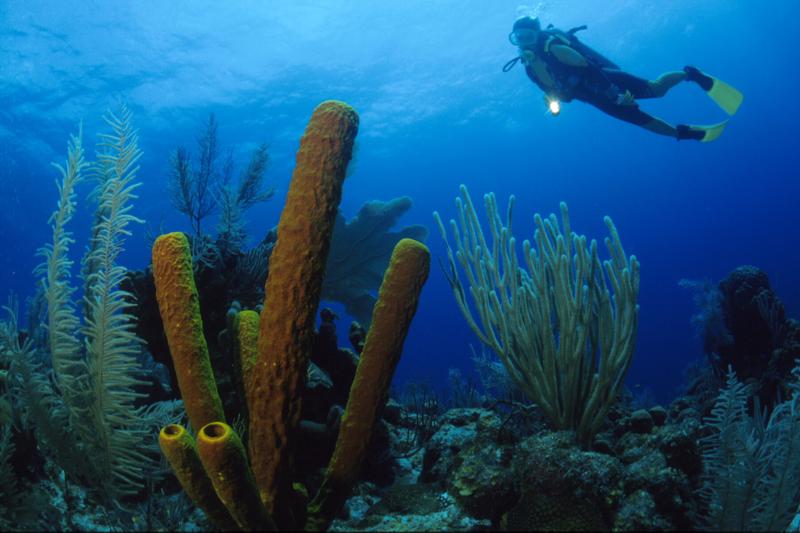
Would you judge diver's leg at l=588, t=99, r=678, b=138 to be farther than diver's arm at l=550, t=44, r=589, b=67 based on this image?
Yes

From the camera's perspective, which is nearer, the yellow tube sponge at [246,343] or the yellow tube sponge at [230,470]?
the yellow tube sponge at [230,470]

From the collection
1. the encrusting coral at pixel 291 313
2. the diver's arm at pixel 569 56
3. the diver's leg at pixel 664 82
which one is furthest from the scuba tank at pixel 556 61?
the encrusting coral at pixel 291 313

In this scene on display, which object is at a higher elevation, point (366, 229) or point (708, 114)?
point (708, 114)

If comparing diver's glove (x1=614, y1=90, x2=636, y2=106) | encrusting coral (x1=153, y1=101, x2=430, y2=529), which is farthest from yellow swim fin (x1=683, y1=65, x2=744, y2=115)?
encrusting coral (x1=153, y1=101, x2=430, y2=529)

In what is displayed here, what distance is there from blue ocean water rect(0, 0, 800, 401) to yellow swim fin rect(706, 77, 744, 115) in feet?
12.1

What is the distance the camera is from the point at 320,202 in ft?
6.13

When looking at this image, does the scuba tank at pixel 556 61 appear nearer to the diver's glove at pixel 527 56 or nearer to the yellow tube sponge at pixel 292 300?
the diver's glove at pixel 527 56

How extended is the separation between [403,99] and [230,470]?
3032cm

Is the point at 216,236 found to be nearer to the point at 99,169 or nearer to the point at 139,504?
the point at 99,169

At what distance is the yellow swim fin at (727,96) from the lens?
8984 millimetres

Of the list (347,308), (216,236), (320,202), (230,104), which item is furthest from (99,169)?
(230,104)

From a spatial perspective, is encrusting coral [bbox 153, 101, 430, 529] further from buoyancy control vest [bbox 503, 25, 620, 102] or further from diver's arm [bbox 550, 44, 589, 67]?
buoyancy control vest [bbox 503, 25, 620, 102]

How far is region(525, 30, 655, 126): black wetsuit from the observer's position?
8641mm

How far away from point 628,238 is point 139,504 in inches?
3365
